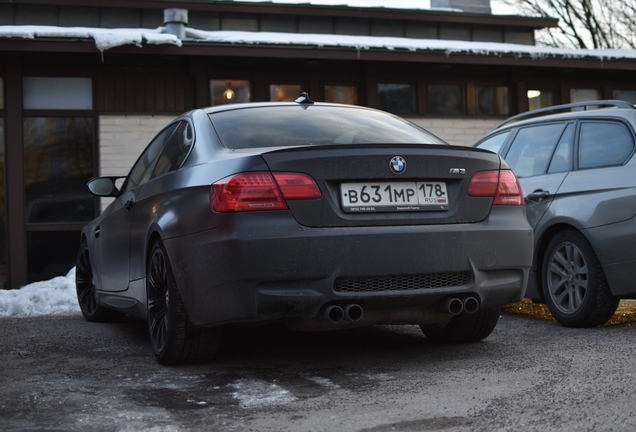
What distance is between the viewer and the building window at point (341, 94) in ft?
42.2

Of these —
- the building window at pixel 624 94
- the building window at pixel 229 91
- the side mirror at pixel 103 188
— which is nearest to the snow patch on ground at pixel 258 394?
Answer: the side mirror at pixel 103 188

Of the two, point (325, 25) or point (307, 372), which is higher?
point (325, 25)

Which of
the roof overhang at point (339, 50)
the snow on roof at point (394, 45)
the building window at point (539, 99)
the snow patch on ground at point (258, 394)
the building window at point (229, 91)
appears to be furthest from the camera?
the building window at point (539, 99)

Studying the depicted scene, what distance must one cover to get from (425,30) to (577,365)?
1292 centimetres

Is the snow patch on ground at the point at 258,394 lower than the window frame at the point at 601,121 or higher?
lower

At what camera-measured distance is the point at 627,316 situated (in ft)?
20.0

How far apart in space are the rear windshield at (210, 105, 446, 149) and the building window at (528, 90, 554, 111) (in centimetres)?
975

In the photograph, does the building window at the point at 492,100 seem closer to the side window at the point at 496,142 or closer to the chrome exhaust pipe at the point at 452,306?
the side window at the point at 496,142

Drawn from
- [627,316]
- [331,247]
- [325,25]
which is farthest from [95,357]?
[325,25]

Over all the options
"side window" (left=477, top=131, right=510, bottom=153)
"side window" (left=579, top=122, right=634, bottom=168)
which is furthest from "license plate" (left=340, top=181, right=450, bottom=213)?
"side window" (left=477, top=131, right=510, bottom=153)

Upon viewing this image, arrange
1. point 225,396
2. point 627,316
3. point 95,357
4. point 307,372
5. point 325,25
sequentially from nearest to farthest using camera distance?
point 225,396 < point 307,372 < point 95,357 < point 627,316 < point 325,25

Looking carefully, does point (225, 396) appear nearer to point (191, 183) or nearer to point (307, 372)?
point (307, 372)

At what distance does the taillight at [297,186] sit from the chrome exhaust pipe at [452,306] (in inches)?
34.1

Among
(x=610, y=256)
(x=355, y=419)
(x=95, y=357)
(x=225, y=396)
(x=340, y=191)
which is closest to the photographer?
(x=355, y=419)
